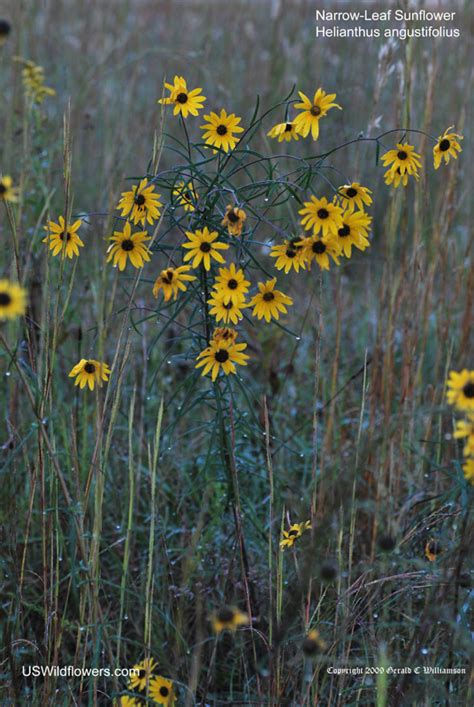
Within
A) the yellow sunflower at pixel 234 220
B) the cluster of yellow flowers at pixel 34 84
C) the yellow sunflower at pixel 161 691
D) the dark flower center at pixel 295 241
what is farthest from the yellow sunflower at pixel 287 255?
the cluster of yellow flowers at pixel 34 84

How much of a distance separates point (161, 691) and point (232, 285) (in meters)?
0.65

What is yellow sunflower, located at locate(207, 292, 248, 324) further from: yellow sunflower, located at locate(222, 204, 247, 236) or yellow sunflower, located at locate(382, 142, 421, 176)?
yellow sunflower, located at locate(382, 142, 421, 176)

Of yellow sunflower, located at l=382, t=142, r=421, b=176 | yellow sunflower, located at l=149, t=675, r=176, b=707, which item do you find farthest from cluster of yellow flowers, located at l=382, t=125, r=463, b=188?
yellow sunflower, located at l=149, t=675, r=176, b=707

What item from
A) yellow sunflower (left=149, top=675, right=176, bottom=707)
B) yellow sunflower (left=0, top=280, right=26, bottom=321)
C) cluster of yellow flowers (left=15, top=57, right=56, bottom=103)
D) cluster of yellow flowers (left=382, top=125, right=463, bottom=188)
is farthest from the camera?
cluster of yellow flowers (left=15, top=57, right=56, bottom=103)

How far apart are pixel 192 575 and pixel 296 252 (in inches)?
27.4

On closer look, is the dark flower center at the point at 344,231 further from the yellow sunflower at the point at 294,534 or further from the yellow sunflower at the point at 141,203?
the yellow sunflower at the point at 294,534

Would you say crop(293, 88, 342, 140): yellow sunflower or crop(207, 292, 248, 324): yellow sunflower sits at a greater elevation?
crop(293, 88, 342, 140): yellow sunflower

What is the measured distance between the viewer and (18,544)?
64.1 inches

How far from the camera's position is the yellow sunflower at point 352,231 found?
129cm

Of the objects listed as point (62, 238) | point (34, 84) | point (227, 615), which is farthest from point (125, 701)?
point (34, 84)

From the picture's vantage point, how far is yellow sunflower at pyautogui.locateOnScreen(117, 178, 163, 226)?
131cm

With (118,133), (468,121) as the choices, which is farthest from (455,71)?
(118,133)

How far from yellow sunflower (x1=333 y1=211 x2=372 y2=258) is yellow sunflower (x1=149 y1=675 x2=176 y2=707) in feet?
2.39

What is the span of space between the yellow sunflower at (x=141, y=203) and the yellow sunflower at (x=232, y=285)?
0.50ft
